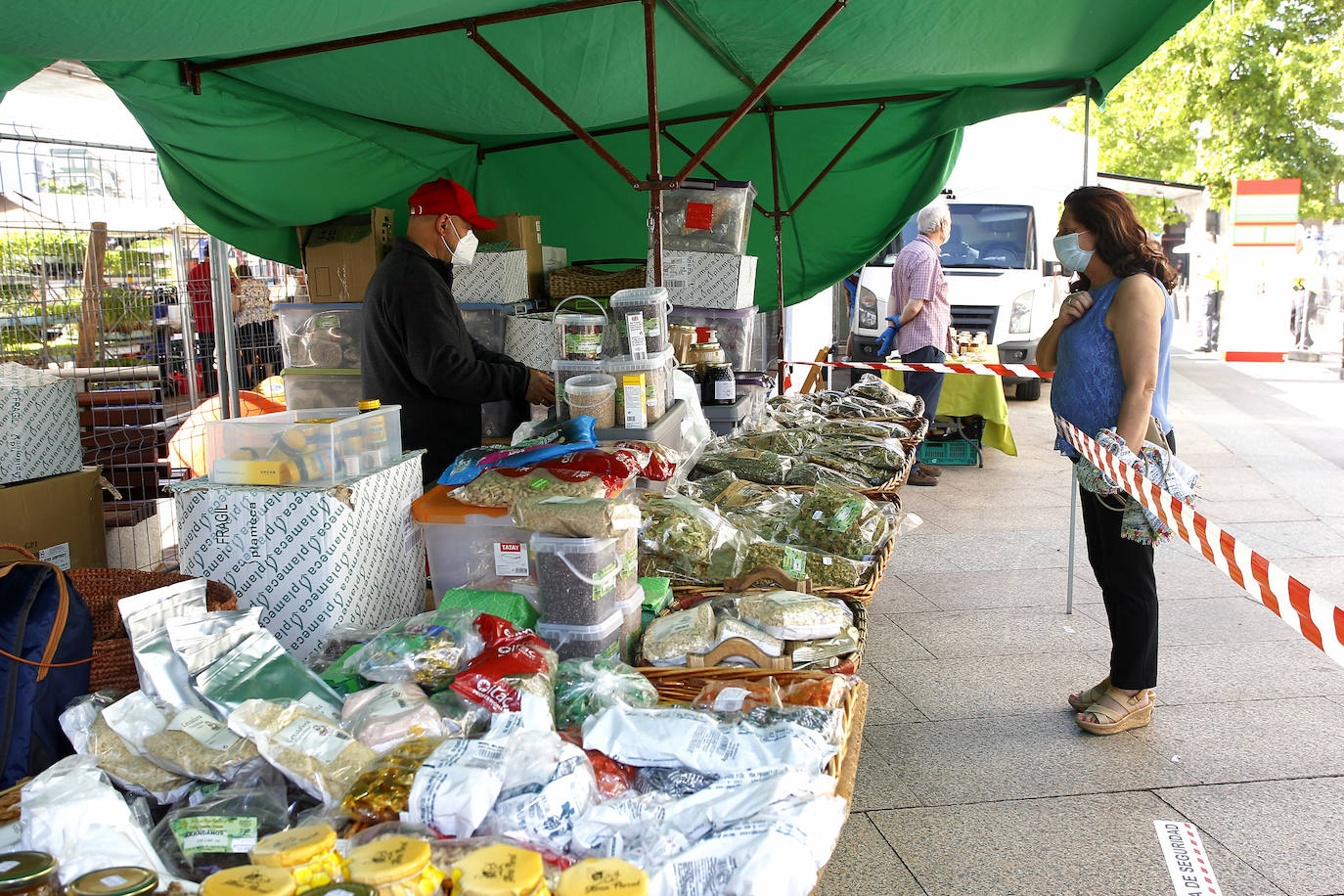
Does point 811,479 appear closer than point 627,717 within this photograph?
No

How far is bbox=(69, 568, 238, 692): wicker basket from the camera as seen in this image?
185 cm

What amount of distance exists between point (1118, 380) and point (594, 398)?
5.98ft

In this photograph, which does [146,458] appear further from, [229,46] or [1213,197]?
[1213,197]

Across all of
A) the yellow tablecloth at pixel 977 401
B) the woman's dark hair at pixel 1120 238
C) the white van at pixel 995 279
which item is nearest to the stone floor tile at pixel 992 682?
the woman's dark hair at pixel 1120 238

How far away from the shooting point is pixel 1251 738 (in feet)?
10.7

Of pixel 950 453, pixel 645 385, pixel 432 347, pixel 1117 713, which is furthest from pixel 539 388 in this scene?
pixel 950 453

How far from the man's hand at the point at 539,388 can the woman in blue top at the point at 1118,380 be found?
76.6 inches

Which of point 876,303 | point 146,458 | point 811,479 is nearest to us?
point 811,479

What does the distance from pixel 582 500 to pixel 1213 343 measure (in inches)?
778

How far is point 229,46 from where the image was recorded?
90.9 inches

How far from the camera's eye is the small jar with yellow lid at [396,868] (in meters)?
1.16

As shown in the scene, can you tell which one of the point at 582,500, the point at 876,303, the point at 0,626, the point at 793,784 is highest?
the point at 876,303

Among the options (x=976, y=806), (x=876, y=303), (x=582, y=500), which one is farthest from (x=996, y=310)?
(x=582, y=500)

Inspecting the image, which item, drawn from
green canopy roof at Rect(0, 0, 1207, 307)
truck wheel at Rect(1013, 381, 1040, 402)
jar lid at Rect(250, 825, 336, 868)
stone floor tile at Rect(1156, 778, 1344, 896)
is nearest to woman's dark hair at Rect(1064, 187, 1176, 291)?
green canopy roof at Rect(0, 0, 1207, 307)
